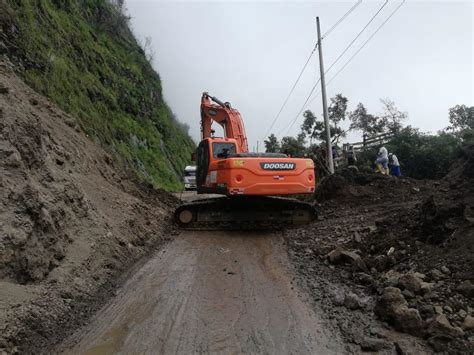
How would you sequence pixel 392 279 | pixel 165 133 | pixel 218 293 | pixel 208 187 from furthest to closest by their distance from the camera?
1. pixel 165 133
2. pixel 208 187
3. pixel 218 293
4. pixel 392 279

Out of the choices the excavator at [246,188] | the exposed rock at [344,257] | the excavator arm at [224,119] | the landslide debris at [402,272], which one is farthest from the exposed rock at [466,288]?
the excavator arm at [224,119]

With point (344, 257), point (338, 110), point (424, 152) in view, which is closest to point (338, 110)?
point (338, 110)

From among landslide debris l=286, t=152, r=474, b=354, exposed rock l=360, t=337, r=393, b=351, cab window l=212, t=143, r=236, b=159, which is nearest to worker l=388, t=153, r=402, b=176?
landslide debris l=286, t=152, r=474, b=354

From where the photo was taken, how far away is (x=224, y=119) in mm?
12195

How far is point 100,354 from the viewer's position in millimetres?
3377

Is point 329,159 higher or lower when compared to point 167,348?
higher

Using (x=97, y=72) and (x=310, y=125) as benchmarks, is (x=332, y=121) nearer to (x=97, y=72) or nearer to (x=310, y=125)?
(x=310, y=125)

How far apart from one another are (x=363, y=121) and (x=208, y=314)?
39.3 meters

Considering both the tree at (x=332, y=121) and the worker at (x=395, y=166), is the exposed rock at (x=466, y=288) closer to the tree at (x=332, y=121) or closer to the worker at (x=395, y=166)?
the worker at (x=395, y=166)

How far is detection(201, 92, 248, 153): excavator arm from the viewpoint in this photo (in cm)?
1182

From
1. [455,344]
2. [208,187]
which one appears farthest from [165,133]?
[455,344]

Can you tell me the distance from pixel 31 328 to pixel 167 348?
126 cm

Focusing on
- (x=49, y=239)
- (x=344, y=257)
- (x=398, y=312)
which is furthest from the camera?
(x=344, y=257)

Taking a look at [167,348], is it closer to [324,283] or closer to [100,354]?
[100,354]
